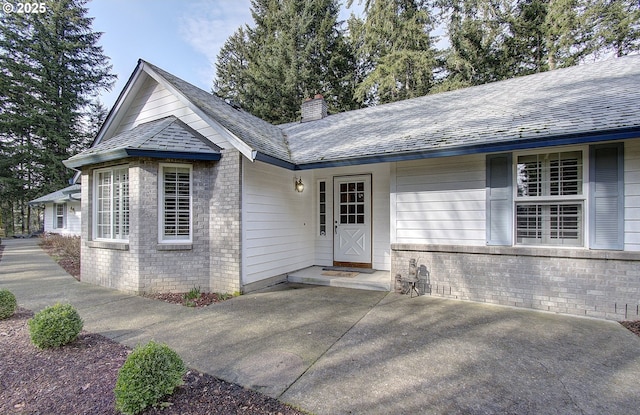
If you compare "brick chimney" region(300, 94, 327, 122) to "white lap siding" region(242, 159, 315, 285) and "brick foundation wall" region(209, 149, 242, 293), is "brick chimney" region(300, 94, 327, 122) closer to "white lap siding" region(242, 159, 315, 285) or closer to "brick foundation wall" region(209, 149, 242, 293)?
"white lap siding" region(242, 159, 315, 285)

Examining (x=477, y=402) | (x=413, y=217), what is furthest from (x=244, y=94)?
(x=477, y=402)

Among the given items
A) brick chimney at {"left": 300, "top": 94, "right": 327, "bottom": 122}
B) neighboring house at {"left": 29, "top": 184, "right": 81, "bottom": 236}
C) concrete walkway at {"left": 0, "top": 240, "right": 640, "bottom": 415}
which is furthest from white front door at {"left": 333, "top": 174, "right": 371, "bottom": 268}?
neighboring house at {"left": 29, "top": 184, "right": 81, "bottom": 236}

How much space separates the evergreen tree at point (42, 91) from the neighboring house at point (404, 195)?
74.8 ft

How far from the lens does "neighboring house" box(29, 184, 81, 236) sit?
16.4 meters

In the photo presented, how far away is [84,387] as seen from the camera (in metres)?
2.62

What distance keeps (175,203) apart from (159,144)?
3.89 ft

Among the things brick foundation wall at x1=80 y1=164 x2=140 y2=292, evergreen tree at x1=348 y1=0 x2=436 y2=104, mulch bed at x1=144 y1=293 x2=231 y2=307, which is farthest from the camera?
evergreen tree at x1=348 y1=0 x2=436 y2=104

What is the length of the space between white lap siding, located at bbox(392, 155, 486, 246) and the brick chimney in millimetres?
5327

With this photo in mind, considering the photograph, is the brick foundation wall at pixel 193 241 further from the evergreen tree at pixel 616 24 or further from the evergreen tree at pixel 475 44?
the evergreen tree at pixel 616 24

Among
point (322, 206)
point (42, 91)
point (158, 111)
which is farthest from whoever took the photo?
point (42, 91)

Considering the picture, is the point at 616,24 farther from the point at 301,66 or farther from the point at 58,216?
the point at 58,216

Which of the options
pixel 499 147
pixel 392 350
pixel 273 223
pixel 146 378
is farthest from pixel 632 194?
pixel 146 378

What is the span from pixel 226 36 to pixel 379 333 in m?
27.4

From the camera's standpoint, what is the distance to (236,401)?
7.90 ft
